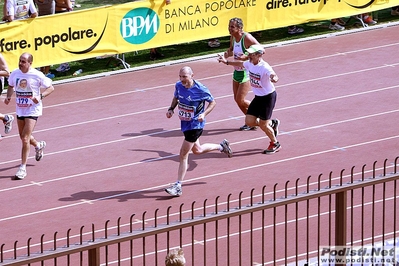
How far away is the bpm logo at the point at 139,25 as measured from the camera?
67.9ft

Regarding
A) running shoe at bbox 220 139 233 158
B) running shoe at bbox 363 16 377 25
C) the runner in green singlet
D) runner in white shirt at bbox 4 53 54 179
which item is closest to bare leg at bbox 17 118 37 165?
runner in white shirt at bbox 4 53 54 179

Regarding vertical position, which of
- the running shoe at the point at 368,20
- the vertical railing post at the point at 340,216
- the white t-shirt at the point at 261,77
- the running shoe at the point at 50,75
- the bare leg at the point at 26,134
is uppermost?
the vertical railing post at the point at 340,216

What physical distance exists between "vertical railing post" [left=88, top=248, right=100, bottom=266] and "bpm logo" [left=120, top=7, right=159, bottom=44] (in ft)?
45.8

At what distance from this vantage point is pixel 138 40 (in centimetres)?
2095

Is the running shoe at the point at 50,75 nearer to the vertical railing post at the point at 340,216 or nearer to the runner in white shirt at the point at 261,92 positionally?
the runner in white shirt at the point at 261,92

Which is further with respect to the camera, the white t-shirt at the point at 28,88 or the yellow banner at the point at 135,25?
A: the yellow banner at the point at 135,25

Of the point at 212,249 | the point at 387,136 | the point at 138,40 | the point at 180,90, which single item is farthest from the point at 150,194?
the point at 138,40

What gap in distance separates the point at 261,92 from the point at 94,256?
8.40 metres

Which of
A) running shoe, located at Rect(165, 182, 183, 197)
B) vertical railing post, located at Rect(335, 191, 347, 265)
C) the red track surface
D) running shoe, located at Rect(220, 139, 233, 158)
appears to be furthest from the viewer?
running shoe, located at Rect(220, 139, 233, 158)

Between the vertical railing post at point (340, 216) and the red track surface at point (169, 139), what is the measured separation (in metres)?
4.83

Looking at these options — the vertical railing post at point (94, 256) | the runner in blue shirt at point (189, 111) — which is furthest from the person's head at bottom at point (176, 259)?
the runner in blue shirt at point (189, 111)

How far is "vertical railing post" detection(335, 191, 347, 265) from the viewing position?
827 cm

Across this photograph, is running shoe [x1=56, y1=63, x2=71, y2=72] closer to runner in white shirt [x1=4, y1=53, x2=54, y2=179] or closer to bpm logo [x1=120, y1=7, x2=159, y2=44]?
bpm logo [x1=120, y1=7, x2=159, y2=44]

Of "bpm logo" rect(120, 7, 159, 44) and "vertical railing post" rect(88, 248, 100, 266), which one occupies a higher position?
"vertical railing post" rect(88, 248, 100, 266)
